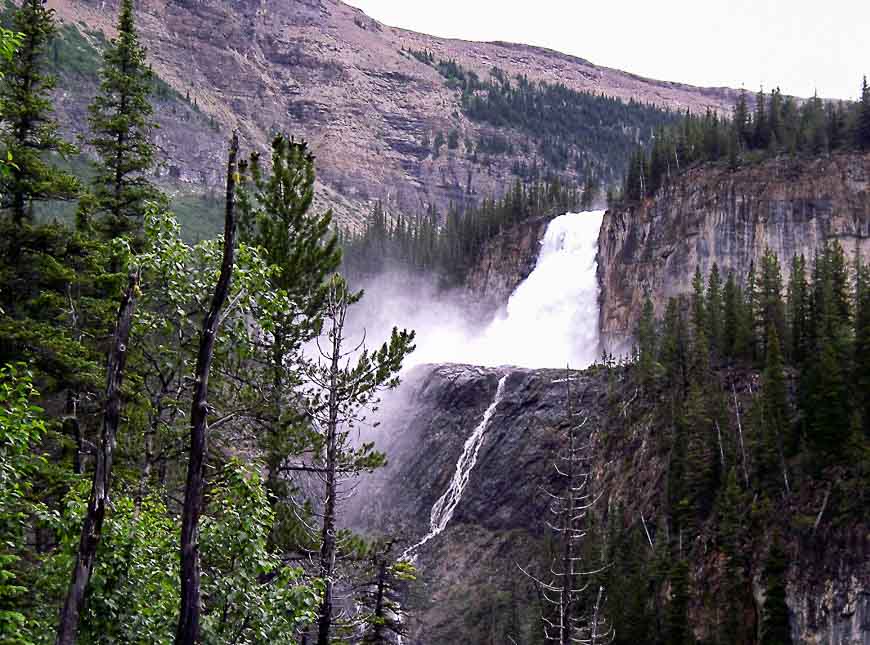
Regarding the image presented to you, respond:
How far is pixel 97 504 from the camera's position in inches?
404

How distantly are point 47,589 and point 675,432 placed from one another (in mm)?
48798

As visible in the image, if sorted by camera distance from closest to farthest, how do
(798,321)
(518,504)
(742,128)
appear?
(798,321) → (518,504) → (742,128)

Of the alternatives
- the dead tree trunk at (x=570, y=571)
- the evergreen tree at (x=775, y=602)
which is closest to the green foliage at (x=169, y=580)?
the dead tree trunk at (x=570, y=571)

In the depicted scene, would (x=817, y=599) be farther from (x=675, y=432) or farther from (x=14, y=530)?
(x=14, y=530)

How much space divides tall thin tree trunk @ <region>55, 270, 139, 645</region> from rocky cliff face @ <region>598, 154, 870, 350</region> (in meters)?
70.0

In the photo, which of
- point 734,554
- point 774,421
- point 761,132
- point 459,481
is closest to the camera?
point 734,554

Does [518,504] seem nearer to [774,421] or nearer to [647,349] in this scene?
[647,349]

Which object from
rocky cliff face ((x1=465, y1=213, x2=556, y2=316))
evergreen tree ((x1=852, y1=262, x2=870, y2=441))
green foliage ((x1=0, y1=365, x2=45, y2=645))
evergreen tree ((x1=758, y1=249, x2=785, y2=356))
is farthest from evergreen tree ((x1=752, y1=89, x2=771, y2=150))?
green foliage ((x1=0, y1=365, x2=45, y2=645))

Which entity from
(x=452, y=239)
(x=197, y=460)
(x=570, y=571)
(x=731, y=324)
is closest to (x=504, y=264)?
(x=452, y=239)

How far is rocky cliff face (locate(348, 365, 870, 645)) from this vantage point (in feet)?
140

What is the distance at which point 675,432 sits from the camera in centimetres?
5597

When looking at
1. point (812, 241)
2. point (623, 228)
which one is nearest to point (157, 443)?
point (812, 241)

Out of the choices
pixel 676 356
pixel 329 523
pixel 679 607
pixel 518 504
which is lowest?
pixel 518 504

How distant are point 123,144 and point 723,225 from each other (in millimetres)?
65574
